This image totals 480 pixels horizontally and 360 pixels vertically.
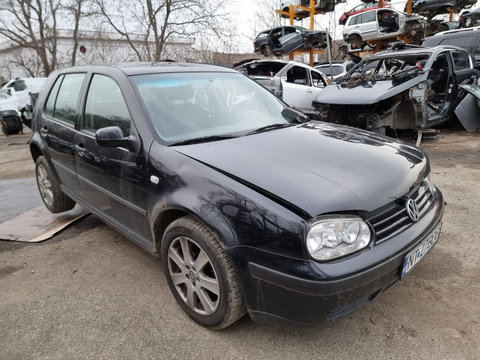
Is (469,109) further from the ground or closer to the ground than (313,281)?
further from the ground

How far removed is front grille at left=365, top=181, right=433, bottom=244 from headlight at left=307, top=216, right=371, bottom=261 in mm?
82

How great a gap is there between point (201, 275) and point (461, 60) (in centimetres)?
791

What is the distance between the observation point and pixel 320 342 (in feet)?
6.41

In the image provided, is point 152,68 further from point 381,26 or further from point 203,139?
point 381,26

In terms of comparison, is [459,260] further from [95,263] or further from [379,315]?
[95,263]

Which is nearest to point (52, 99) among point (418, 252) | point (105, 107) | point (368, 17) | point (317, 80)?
point (105, 107)

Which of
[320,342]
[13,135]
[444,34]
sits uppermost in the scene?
[444,34]

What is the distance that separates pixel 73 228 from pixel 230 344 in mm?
2519

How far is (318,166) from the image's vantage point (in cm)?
193

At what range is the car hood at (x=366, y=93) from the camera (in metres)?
5.64

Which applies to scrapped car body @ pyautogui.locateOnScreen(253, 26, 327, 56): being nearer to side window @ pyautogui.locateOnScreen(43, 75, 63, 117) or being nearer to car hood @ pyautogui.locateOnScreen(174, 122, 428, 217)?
side window @ pyautogui.locateOnScreen(43, 75, 63, 117)

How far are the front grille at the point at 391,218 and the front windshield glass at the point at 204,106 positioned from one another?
3.60 ft

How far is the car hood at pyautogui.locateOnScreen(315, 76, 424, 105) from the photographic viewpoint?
5637mm

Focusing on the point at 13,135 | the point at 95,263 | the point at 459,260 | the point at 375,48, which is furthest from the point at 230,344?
the point at 375,48
